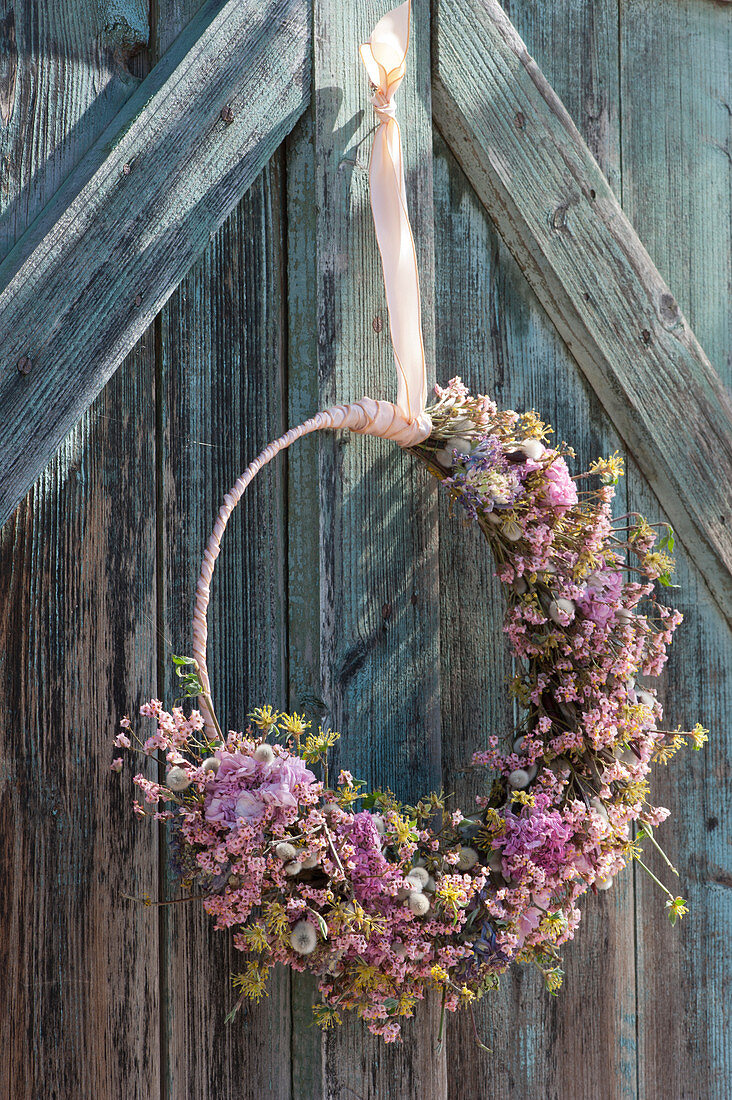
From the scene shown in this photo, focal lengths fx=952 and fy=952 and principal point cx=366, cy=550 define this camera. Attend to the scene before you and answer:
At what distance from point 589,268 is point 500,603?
2.08ft

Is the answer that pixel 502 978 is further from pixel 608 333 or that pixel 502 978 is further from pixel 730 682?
pixel 608 333

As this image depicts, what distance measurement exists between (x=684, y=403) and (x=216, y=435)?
3.02 feet

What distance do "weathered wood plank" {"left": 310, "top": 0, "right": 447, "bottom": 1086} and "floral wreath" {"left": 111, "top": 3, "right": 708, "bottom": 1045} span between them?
66 mm

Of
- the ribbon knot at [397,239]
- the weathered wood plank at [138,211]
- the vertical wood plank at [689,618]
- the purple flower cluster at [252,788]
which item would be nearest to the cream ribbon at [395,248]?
the ribbon knot at [397,239]

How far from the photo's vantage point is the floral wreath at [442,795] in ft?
4.00

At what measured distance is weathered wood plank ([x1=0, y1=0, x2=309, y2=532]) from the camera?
1292mm

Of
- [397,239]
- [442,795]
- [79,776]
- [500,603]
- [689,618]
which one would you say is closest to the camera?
[79,776]

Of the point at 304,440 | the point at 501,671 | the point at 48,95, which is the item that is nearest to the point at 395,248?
the point at 304,440

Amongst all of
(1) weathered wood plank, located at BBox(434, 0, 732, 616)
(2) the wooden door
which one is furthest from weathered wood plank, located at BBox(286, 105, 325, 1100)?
(1) weathered wood plank, located at BBox(434, 0, 732, 616)

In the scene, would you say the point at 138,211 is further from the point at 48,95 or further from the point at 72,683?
the point at 72,683

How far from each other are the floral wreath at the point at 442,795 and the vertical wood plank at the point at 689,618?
403mm

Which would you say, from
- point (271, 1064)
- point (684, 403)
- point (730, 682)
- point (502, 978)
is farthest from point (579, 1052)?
point (684, 403)

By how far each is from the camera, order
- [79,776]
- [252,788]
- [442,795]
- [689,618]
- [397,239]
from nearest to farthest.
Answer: [252,788]
[79,776]
[397,239]
[442,795]
[689,618]

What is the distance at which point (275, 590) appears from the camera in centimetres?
148
